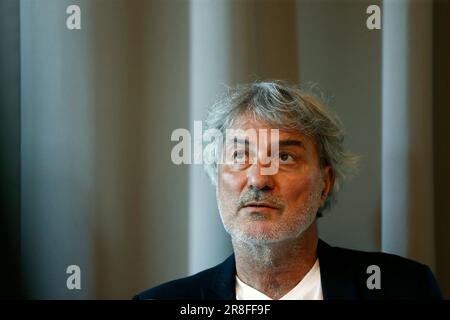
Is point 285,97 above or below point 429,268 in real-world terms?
above

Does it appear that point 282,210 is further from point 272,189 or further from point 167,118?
point 167,118

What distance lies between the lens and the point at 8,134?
3.49 ft

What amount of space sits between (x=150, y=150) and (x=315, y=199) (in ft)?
1.12

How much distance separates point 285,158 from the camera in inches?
38.5

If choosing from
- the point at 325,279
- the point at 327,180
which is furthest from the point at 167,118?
the point at 325,279

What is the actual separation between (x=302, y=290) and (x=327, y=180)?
223mm

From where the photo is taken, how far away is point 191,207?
3.45ft

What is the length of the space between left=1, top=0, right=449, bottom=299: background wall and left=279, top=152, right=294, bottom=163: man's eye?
151 mm

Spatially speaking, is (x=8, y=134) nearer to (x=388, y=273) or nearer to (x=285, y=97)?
(x=285, y=97)

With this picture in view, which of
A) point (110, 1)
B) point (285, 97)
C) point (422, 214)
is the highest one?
point (110, 1)

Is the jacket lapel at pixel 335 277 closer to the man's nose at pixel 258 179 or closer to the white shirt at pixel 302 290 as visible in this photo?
the white shirt at pixel 302 290

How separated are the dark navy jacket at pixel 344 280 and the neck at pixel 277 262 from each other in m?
0.02

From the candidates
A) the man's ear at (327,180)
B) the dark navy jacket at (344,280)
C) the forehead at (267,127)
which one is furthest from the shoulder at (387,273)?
the forehead at (267,127)

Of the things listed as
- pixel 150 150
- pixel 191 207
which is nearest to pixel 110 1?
pixel 150 150
